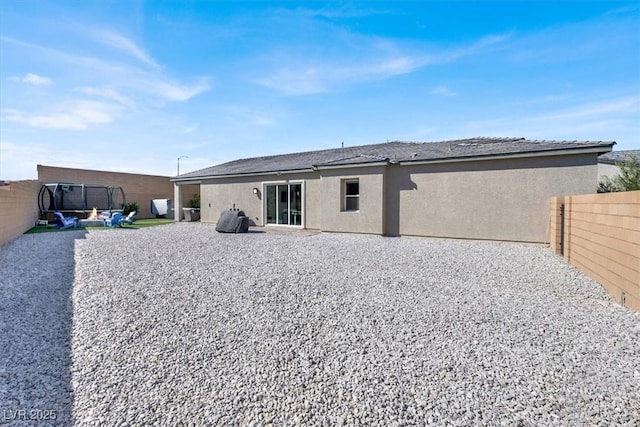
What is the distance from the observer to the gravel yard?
2709 mm

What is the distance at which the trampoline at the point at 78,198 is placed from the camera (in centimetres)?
2209

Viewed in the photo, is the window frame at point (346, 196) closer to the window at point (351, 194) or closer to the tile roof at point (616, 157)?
the window at point (351, 194)

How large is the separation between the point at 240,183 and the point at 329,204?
688cm

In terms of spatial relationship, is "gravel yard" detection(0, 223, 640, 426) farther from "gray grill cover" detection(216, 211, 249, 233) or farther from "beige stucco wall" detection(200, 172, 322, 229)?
"beige stucco wall" detection(200, 172, 322, 229)

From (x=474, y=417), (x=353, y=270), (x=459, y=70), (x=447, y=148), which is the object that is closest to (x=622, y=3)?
(x=459, y=70)

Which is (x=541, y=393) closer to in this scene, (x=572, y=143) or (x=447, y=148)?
(x=572, y=143)

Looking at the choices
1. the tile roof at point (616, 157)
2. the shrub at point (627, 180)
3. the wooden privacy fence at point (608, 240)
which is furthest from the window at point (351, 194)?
the tile roof at point (616, 157)

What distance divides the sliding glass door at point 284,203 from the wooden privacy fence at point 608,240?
38.3ft

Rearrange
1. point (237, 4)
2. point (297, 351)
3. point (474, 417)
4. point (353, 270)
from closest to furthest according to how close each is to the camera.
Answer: point (474, 417)
point (297, 351)
point (353, 270)
point (237, 4)

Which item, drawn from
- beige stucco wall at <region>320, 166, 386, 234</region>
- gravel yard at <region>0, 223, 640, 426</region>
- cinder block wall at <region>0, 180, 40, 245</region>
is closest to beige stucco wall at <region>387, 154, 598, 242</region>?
beige stucco wall at <region>320, 166, 386, 234</region>

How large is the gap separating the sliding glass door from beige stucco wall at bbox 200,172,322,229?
1.17 ft

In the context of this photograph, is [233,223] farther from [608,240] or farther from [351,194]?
[608,240]

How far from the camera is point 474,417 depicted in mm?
2572

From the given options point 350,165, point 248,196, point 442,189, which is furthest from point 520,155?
point 248,196
